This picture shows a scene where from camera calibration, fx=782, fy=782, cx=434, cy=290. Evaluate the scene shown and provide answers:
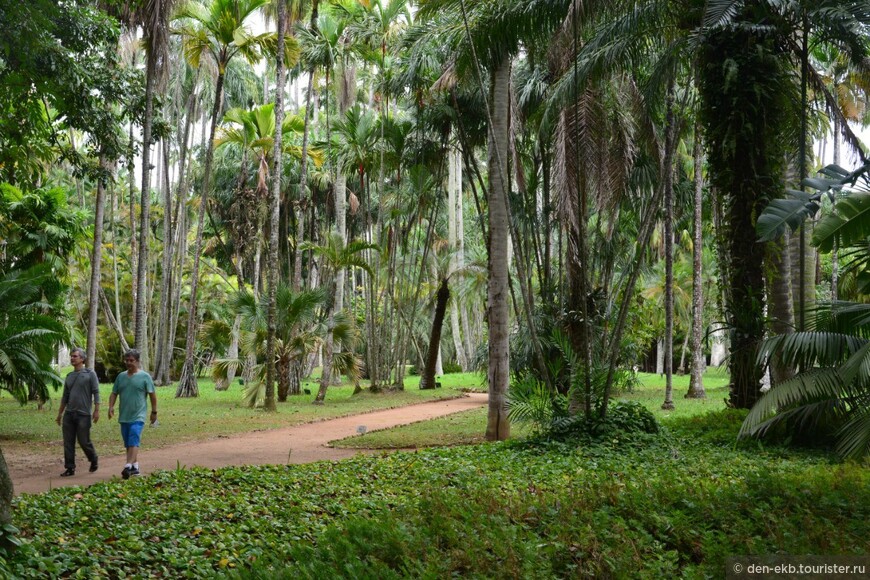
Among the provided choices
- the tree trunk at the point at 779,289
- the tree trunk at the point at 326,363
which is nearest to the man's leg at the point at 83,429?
the tree trunk at the point at 779,289

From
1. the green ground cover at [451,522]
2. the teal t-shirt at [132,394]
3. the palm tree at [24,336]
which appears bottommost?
the green ground cover at [451,522]

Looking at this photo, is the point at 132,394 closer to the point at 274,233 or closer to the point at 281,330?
the point at 274,233

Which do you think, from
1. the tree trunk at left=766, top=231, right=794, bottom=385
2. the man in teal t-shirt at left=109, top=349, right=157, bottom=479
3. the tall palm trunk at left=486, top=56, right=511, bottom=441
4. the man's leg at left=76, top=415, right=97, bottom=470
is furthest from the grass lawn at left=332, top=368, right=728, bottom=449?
the man's leg at left=76, top=415, right=97, bottom=470

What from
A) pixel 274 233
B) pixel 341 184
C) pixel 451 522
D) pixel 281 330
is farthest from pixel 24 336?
pixel 341 184

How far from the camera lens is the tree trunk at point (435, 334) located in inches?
1162

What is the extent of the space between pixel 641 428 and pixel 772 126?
5.32m

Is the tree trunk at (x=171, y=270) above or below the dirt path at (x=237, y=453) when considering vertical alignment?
above

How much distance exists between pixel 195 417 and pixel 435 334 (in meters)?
12.5

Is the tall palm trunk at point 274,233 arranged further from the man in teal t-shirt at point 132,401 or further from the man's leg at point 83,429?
the man in teal t-shirt at point 132,401

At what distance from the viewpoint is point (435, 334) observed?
1185 inches

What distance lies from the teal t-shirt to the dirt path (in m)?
0.89

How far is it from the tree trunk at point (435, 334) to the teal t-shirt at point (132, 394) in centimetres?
1961

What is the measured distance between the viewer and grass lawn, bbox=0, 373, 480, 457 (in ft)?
47.0

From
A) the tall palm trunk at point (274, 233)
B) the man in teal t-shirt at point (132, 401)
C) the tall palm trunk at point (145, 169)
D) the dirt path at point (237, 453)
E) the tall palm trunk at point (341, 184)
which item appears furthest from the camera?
the tall palm trunk at point (341, 184)
